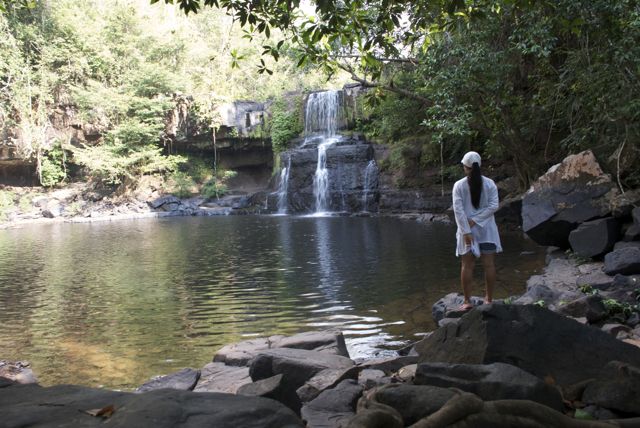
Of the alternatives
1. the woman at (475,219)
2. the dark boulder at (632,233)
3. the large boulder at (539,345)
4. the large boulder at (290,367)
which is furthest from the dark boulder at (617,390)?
the dark boulder at (632,233)

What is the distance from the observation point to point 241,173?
119ft

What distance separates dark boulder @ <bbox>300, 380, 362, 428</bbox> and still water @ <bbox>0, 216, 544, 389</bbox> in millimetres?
2170

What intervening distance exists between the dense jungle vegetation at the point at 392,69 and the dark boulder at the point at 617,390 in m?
2.68

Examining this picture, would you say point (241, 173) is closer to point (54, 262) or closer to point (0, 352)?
point (54, 262)

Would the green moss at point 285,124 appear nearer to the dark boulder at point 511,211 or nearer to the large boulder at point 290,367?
the dark boulder at point 511,211

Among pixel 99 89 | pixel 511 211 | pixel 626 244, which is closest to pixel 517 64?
pixel 511 211

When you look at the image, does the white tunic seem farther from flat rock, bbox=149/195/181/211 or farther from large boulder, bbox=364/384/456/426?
flat rock, bbox=149/195/181/211

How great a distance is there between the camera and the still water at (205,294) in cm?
598

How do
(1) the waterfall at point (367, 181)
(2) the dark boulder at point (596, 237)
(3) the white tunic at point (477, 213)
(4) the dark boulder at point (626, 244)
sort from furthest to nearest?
1. (1) the waterfall at point (367, 181)
2. (2) the dark boulder at point (596, 237)
3. (4) the dark boulder at point (626, 244)
4. (3) the white tunic at point (477, 213)

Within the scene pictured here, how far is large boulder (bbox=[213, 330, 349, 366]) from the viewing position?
514 centimetres

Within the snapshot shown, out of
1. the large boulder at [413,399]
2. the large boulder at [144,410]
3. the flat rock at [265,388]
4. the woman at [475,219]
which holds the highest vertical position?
the woman at [475,219]

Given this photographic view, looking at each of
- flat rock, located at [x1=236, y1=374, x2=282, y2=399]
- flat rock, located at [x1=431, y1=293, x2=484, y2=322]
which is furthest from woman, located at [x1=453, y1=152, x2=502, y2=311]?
flat rock, located at [x1=236, y1=374, x2=282, y2=399]

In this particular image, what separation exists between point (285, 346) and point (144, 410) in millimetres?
3247

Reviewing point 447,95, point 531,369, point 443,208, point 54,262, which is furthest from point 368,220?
point 531,369
